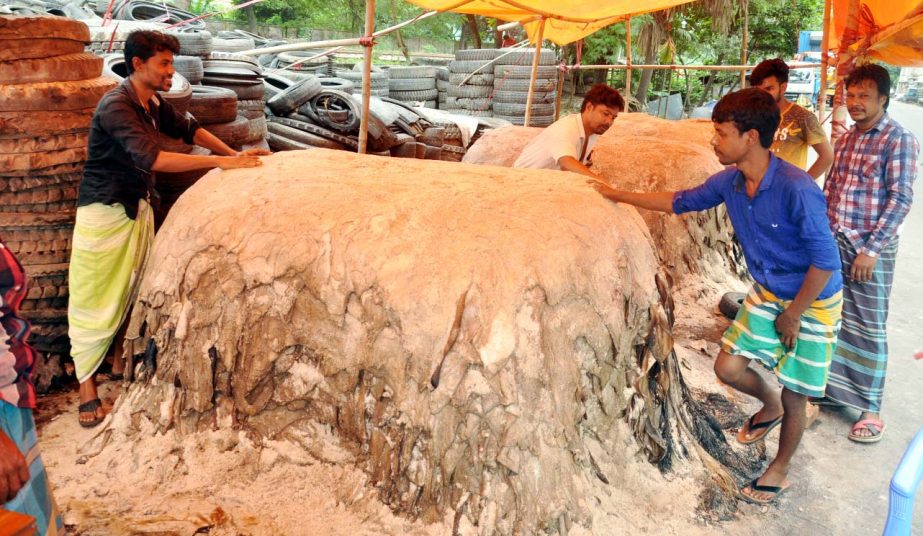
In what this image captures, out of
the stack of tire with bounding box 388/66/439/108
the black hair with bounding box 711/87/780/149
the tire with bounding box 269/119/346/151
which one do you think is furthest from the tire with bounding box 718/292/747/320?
the stack of tire with bounding box 388/66/439/108

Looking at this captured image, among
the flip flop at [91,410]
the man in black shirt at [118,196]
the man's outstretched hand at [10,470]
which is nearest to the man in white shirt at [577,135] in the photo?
the man in black shirt at [118,196]

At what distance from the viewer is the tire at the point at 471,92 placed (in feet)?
37.1

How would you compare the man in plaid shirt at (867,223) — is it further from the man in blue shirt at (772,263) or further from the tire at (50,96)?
the tire at (50,96)

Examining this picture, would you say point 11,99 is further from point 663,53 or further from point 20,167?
point 663,53

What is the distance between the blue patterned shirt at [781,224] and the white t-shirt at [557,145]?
1123 mm

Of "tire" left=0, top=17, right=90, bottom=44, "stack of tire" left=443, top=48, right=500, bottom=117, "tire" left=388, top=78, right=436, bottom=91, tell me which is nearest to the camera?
"tire" left=0, top=17, right=90, bottom=44

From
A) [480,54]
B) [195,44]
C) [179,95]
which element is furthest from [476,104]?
[179,95]

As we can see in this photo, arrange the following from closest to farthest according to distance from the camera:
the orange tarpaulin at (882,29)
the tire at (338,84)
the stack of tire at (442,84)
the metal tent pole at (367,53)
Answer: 1. the orange tarpaulin at (882,29)
2. the metal tent pole at (367,53)
3. the tire at (338,84)
4. the stack of tire at (442,84)

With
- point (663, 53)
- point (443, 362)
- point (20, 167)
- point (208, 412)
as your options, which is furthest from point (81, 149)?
point (663, 53)

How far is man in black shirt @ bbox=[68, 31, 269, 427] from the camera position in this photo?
2881 millimetres

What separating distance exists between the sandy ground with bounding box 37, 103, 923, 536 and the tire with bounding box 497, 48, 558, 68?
885 centimetres

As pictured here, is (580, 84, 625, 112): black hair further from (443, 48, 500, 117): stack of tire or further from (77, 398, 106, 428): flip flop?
(443, 48, 500, 117): stack of tire

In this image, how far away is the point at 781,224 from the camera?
8.18 ft

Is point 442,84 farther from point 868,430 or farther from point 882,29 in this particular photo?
point 868,430
